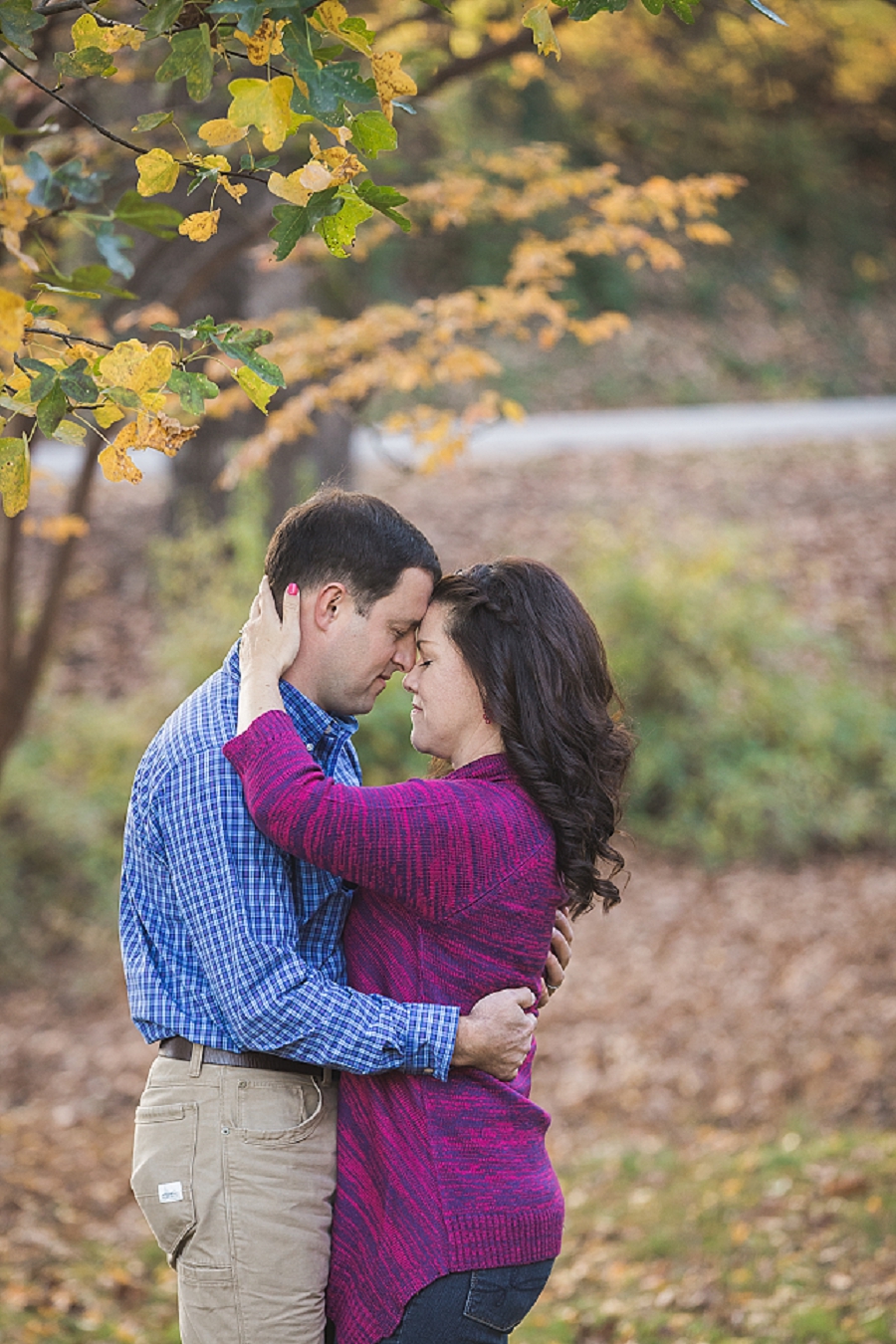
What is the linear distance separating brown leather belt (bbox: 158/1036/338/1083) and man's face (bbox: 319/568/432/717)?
0.59m

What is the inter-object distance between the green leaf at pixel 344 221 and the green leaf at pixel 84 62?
37 centimetres

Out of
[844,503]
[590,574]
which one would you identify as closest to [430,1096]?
[590,574]

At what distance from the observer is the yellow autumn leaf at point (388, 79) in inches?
74.8

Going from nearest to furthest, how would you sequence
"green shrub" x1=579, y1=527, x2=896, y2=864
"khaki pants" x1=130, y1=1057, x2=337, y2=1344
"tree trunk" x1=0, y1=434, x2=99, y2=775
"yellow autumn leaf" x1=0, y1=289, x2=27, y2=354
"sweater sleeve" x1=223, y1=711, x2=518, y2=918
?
"yellow autumn leaf" x1=0, y1=289, x2=27, y2=354 < "sweater sleeve" x1=223, y1=711, x2=518, y2=918 < "khaki pants" x1=130, y1=1057, x2=337, y2=1344 < "tree trunk" x1=0, y1=434, x2=99, y2=775 < "green shrub" x1=579, y1=527, x2=896, y2=864

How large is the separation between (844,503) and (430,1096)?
10.2 metres

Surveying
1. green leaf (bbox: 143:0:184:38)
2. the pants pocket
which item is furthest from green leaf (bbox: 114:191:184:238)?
the pants pocket

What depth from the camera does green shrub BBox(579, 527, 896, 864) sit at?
841 centimetres

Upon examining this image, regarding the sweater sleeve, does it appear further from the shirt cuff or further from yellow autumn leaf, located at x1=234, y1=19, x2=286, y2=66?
yellow autumn leaf, located at x1=234, y1=19, x2=286, y2=66

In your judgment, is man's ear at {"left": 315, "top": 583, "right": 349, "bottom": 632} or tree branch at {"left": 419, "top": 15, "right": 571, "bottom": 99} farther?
tree branch at {"left": 419, "top": 15, "right": 571, "bottom": 99}

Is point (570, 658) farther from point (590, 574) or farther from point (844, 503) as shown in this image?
point (844, 503)

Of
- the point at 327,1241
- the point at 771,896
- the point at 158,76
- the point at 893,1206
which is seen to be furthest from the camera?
the point at 771,896

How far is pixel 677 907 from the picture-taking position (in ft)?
26.0

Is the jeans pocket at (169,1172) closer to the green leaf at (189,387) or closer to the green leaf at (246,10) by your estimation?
the green leaf at (189,387)

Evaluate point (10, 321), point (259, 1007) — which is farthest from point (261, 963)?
point (10, 321)
